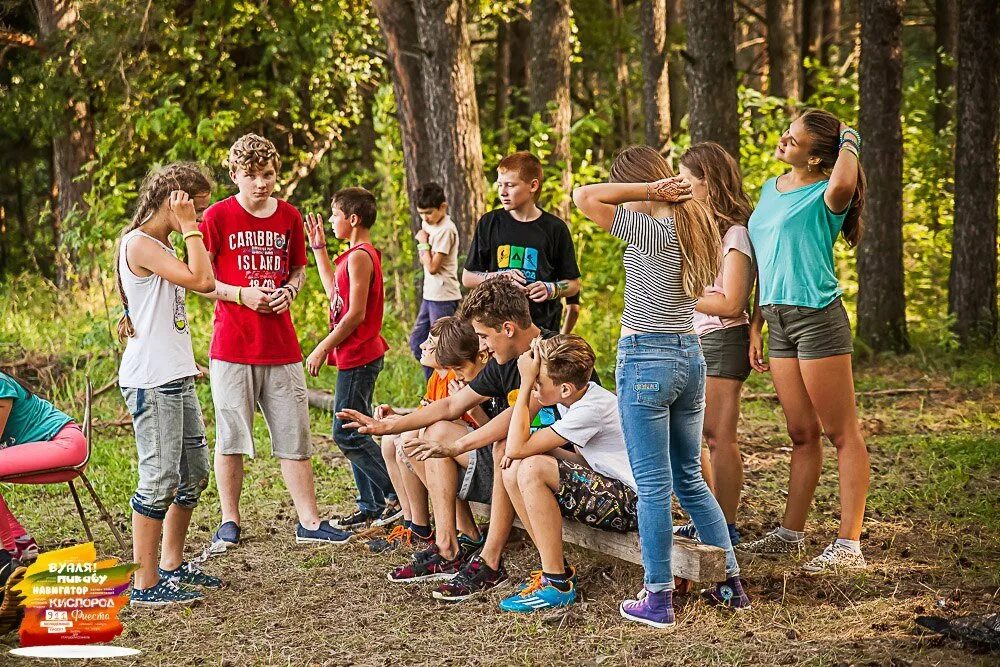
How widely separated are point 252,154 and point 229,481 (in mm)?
1651

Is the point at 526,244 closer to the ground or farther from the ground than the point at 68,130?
closer to the ground

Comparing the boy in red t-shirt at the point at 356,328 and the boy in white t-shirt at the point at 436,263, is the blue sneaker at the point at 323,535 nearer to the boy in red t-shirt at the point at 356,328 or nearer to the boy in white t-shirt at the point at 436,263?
the boy in red t-shirt at the point at 356,328

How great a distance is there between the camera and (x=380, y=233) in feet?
35.3

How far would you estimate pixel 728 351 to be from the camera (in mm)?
4566

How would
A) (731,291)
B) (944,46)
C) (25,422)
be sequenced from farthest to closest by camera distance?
(944,46), (25,422), (731,291)

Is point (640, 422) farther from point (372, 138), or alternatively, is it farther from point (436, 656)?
point (372, 138)

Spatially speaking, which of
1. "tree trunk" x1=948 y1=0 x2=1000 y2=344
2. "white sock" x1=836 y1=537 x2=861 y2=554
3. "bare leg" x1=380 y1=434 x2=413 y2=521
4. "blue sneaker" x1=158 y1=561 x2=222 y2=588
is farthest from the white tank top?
"tree trunk" x1=948 y1=0 x2=1000 y2=344

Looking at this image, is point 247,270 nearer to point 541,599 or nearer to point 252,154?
point 252,154

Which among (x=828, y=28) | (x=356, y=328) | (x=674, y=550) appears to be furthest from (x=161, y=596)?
(x=828, y=28)

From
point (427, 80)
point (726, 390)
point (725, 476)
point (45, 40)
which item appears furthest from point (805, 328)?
point (45, 40)

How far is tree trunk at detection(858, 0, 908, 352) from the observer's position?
9.07 metres

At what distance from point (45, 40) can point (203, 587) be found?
37.1 ft

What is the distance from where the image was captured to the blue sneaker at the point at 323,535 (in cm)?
523

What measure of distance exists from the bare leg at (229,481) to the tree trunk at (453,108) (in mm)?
4086
